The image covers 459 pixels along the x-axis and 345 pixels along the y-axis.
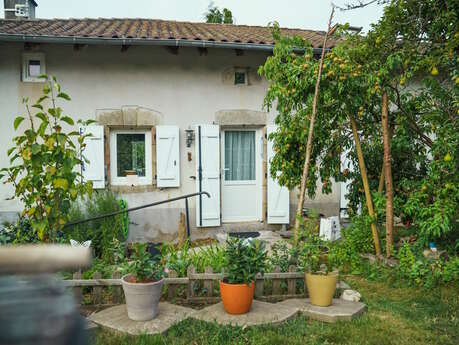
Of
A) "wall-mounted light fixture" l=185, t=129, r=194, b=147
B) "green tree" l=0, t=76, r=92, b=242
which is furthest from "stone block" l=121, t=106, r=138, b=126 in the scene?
"green tree" l=0, t=76, r=92, b=242

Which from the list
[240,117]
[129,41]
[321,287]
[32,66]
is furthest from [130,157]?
[321,287]

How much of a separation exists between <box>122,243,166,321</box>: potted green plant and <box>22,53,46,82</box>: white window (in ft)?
14.9

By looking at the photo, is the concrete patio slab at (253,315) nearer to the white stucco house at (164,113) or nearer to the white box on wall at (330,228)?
the white box on wall at (330,228)

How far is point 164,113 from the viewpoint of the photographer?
7152 millimetres

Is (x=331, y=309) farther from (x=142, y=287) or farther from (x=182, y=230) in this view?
(x=182, y=230)

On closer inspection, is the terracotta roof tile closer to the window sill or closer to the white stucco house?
the white stucco house

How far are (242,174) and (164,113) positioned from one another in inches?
70.6

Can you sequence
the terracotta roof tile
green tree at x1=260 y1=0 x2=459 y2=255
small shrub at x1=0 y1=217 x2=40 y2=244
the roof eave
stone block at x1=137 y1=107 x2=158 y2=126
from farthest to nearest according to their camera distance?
stone block at x1=137 y1=107 x2=158 y2=126 < the terracotta roof tile < the roof eave < small shrub at x1=0 y1=217 x2=40 y2=244 < green tree at x1=260 y1=0 x2=459 y2=255

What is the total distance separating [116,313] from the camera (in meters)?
3.59

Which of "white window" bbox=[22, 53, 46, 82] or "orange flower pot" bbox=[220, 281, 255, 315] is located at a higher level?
"white window" bbox=[22, 53, 46, 82]

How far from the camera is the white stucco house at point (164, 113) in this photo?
22.2ft

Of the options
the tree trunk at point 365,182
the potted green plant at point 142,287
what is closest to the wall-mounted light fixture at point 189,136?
the tree trunk at point 365,182

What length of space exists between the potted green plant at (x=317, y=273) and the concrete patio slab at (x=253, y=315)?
0.25 m

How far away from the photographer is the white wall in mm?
6742
